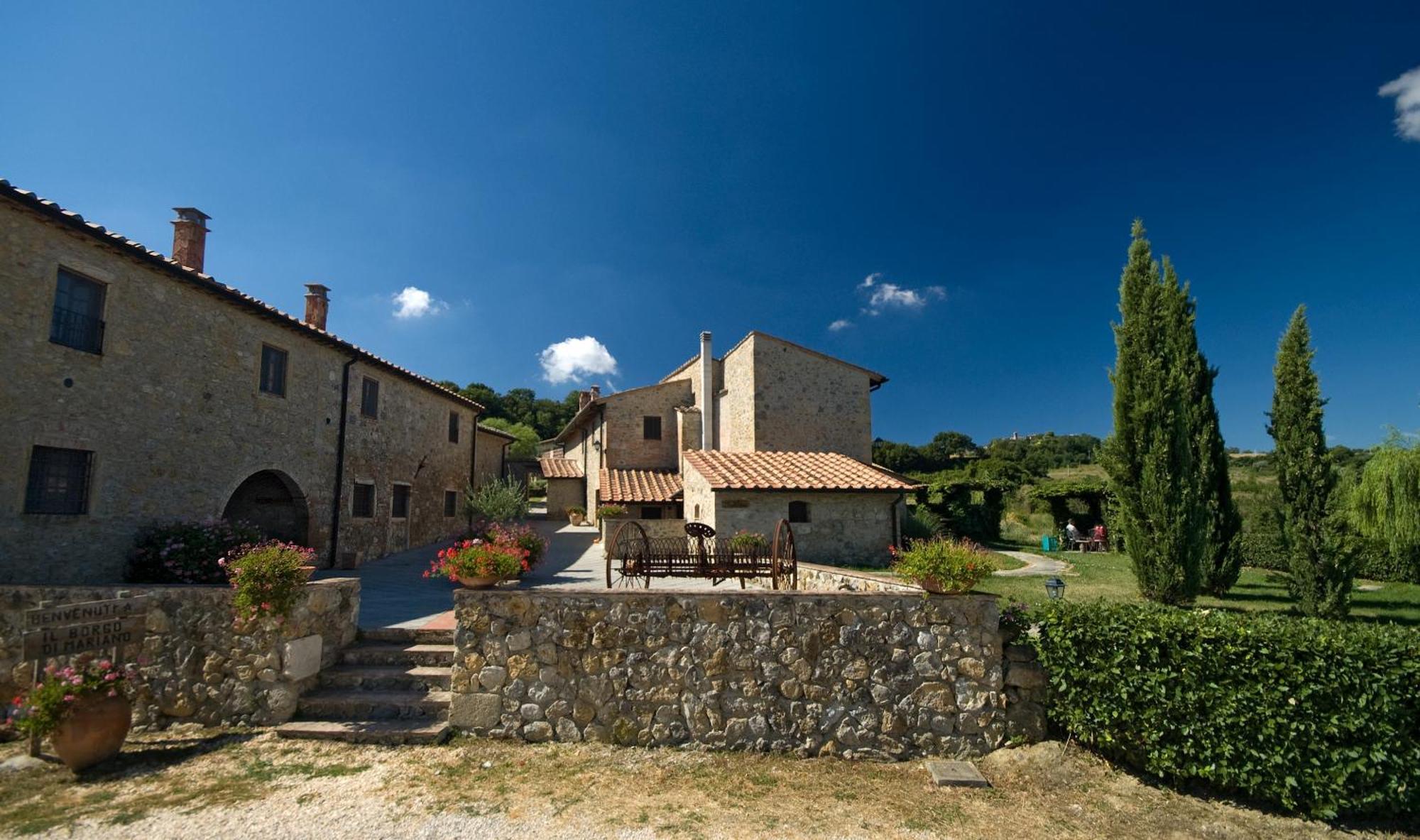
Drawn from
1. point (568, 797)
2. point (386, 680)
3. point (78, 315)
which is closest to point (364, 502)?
point (78, 315)

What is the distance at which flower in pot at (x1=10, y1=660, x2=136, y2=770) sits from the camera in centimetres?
568

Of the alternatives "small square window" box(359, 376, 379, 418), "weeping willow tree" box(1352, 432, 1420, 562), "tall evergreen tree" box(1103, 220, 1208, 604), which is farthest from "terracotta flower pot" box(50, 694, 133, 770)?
"weeping willow tree" box(1352, 432, 1420, 562)

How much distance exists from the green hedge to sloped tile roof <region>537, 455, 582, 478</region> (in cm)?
3013

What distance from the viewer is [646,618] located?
6.60 meters

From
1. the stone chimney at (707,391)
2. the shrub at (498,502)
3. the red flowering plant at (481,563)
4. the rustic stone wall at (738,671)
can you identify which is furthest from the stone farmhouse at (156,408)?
the stone chimney at (707,391)

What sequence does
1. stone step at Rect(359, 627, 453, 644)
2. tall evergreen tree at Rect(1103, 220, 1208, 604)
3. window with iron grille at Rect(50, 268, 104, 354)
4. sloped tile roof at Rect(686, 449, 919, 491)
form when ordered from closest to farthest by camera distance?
stone step at Rect(359, 627, 453, 644)
window with iron grille at Rect(50, 268, 104, 354)
tall evergreen tree at Rect(1103, 220, 1208, 604)
sloped tile roof at Rect(686, 449, 919, 491)

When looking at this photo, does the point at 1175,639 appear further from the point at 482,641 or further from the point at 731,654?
the point at 482,641

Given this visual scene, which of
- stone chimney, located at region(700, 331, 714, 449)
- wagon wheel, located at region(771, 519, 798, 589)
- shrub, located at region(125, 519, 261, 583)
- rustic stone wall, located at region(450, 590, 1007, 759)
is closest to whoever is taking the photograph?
rustic stone wall, located at region(450, 590, 1007, 759)

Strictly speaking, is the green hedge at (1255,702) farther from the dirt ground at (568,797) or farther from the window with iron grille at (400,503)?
the window with iron grille at (400,503)

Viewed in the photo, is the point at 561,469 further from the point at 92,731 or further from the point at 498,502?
the point at 92,731

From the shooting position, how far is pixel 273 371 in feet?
46.6

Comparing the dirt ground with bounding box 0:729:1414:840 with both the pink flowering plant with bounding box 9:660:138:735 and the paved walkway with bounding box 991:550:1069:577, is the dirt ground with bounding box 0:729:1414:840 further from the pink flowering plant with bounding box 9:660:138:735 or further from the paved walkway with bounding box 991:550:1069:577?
the paved walkway with bounding box 991:550:1069:577

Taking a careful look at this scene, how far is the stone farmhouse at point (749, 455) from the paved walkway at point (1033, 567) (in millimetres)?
3334

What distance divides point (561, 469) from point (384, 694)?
1121 inches
